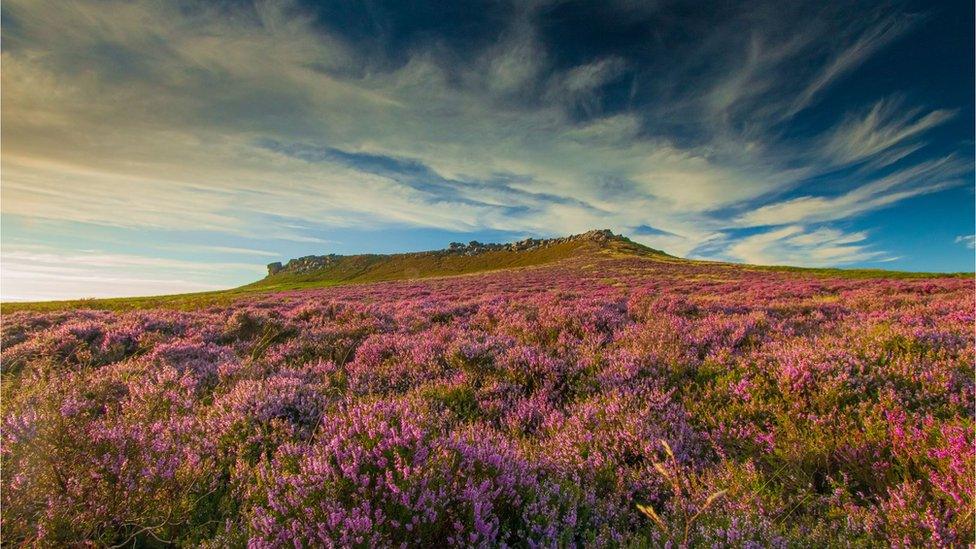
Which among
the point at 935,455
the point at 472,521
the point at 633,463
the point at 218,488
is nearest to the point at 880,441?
the point at 935,455

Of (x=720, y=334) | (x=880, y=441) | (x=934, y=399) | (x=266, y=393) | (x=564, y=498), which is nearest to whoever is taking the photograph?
(x=564, y=498)

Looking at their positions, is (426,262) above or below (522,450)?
above

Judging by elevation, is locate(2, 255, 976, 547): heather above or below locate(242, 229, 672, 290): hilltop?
below

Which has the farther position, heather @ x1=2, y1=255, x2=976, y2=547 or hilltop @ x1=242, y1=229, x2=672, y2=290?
hilltop @ x1=242, y1=229, x2=672, y2=290

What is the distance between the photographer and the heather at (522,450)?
7.37 ft

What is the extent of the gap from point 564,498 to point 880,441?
8.88ft

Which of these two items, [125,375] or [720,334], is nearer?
[125,375]

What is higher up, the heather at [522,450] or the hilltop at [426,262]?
the hilltop at [426,262]

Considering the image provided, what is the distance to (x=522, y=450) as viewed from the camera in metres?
3.33

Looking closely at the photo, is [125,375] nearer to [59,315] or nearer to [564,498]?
[564,498]

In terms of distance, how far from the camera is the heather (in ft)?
7.37

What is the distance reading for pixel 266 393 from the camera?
4.29 m

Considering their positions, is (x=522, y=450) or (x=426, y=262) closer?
(x=522, y=450)

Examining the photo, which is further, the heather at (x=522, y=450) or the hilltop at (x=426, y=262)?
the hilltop at (x=426, y=262)
